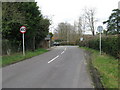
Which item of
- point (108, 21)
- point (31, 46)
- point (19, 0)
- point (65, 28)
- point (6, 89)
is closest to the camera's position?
point (6, 89)

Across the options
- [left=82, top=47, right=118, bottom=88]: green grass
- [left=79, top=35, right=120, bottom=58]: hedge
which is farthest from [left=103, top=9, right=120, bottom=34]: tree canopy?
[left=82, top=47, right=118, bottom=88]: green grass

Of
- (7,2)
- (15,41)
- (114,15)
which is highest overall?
(114,15)

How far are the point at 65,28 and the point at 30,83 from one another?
70.5m

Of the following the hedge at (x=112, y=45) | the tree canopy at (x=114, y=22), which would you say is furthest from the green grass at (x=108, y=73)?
the tree canopy at (x=114, y=22)

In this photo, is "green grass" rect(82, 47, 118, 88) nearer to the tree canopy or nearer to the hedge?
the hedge

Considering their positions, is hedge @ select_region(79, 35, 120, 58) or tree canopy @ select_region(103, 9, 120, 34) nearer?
hedge @ select_region(79, 35, 120, 58)

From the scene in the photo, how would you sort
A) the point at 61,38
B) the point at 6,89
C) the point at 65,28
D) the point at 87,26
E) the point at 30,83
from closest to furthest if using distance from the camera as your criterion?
the point at 6,89
the point at 30,83
the point at 87,26
the point at 65,28
the point at 61,38

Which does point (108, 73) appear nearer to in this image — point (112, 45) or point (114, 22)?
point (112, 45)

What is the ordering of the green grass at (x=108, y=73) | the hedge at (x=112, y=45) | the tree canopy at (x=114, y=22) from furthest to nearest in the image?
the tree canopy at (x=114, y=22), the hedge at (x=112, y=45), the green grass at (x=108, y=73)

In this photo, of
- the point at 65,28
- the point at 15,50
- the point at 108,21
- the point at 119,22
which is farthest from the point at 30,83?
the point at 65,28

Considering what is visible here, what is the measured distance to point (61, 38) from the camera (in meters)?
80.6

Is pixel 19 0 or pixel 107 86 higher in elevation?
pixel 19 0

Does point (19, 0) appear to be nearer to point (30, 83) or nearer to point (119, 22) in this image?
point (30, 83)

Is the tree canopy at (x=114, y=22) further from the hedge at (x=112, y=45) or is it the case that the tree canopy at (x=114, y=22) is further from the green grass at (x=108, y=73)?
the green grass at (x=108, y=73)
